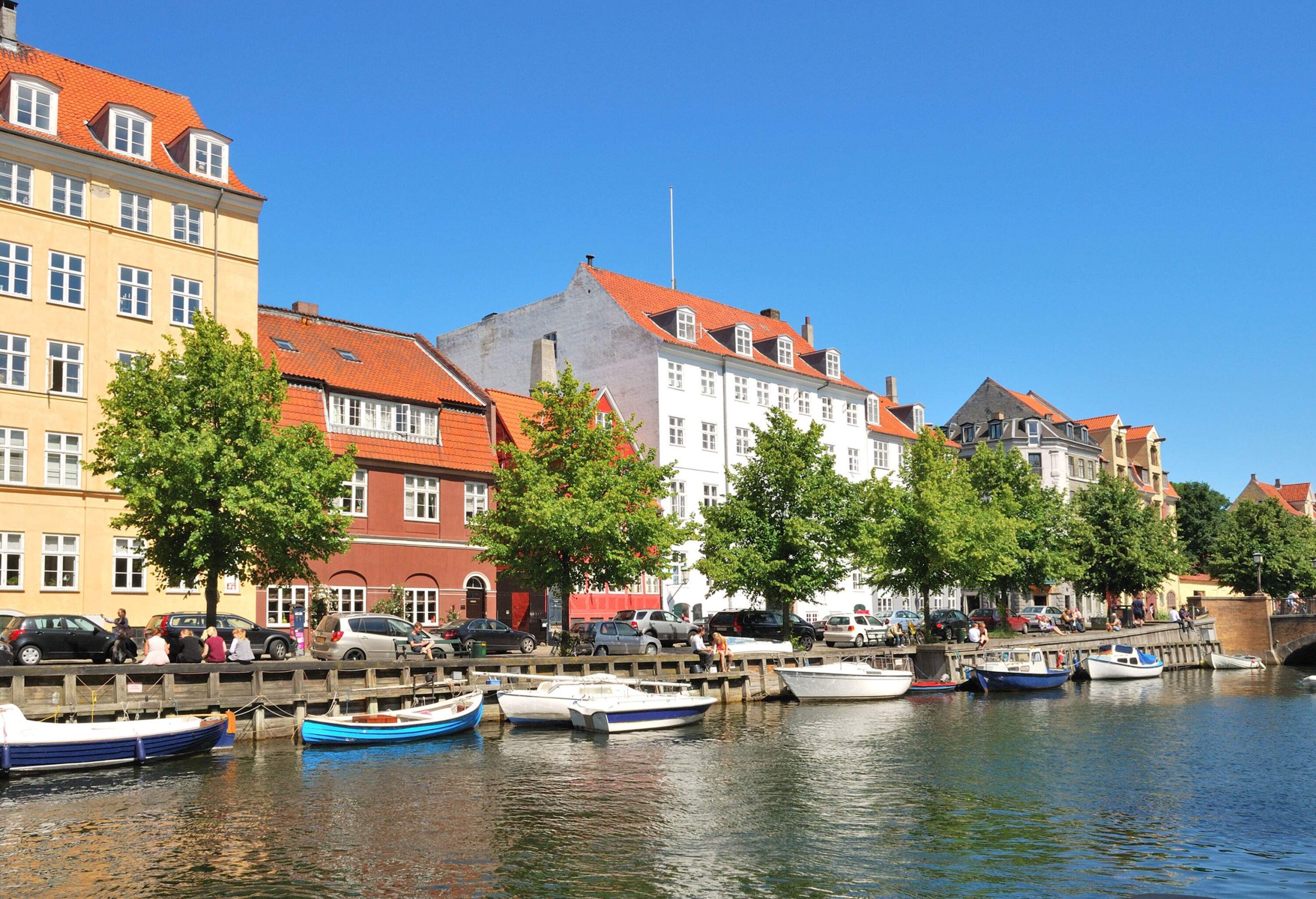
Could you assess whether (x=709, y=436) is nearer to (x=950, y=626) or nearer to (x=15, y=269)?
(x=950, y=626)

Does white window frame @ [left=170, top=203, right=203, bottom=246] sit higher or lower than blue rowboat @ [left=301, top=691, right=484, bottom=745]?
higher

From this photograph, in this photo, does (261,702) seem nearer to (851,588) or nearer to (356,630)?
(356,630)

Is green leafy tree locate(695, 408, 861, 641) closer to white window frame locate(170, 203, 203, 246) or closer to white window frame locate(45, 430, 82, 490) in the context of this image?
white window frame locate(170, 203, 203, 246)

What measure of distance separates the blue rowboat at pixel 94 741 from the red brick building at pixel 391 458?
63.3ft

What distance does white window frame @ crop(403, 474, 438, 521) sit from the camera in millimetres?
53344

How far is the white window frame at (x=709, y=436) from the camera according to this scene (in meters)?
67.3

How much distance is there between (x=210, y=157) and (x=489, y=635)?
24.1 metres

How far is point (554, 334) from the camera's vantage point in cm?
7056

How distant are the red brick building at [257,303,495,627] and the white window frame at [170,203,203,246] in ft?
17.1

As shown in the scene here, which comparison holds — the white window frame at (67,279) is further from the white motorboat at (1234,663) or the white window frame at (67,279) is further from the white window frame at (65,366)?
the white motorboat at (1234,663)

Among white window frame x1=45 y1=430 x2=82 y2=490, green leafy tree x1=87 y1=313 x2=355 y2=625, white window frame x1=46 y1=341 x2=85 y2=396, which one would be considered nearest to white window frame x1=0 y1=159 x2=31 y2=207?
white window frame x1=46 y1=341 x2=85 y2=396

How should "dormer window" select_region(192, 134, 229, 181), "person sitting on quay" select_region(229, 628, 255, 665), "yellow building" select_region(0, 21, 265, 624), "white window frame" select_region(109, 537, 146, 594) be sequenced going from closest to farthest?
"person sitting on quay" select_region(229, 628, 255, 665)
"yellow building" select_region(0, 21, 265, 624)
"white window frame" select_region(109, 537, 146, 594)
"dormer window" select_region(192, 134, 229, 181)

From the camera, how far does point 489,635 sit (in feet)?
150

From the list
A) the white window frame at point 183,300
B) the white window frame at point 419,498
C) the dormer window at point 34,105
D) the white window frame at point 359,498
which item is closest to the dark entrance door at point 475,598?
the white window frame at point 419,498
